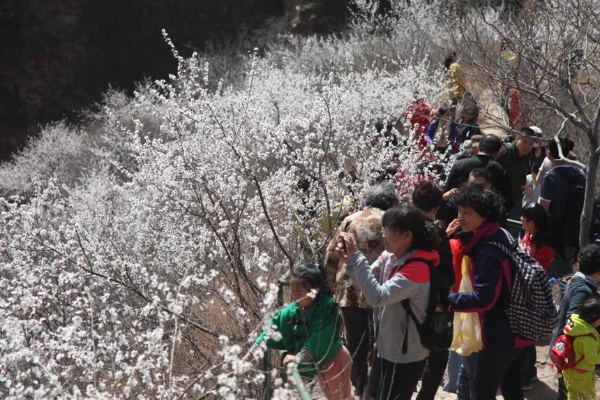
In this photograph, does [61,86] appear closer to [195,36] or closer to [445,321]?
[195,36]

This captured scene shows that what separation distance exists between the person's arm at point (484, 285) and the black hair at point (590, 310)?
71 cm

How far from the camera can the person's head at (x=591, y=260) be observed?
4133mm

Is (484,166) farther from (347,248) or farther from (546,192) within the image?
(347,248)

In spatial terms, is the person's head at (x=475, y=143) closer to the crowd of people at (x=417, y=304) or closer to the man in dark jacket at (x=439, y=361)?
the crowd of people at (x=417, y=304)

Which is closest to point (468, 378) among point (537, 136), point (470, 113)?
point (537, 136)

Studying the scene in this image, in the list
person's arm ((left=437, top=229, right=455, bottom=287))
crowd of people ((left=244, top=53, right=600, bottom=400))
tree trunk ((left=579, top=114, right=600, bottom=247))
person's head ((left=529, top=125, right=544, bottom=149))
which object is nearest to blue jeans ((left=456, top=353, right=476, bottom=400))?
crowd of people ((left=244, top=53, right=600, bottom=400))

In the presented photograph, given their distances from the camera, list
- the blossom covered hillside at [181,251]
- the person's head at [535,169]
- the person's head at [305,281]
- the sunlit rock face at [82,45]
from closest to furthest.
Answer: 1. the person's head at [305,281]
2. the blossom covered hillside at [181,251]
3. the person's head at [535,169]
4. the sunlit rock face at [82,45]

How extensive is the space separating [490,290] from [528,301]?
8.7 inches

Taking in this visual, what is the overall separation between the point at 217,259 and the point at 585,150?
5.32 metres

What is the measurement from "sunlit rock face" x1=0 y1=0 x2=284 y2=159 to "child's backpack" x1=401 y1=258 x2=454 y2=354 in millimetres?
18286

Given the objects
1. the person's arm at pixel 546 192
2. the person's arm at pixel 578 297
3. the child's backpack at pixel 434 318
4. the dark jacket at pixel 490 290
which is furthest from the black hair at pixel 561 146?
the child's backpack at pixel 434 318

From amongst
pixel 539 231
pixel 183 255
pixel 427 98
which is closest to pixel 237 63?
pixel 427 98

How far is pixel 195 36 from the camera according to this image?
21.5m

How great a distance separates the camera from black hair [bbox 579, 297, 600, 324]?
3.99m
